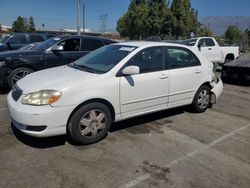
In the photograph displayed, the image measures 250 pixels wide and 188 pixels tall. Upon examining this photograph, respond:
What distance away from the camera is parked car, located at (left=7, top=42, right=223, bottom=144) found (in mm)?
3672

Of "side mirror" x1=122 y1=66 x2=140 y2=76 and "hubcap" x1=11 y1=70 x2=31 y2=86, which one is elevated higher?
"side mirror" x1=122 y1=66 x2=140 y2=76

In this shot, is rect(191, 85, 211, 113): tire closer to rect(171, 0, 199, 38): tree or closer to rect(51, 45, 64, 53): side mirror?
rect(51, 45, 64, 53): side mirror

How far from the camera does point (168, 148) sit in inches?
156

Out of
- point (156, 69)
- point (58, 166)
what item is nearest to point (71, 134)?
point (58, 166)

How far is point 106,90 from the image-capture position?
4.02m

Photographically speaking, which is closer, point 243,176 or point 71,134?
point 243,176

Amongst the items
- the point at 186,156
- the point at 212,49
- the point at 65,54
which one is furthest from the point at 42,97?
the point at 212,49

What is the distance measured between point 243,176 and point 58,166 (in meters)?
2.36

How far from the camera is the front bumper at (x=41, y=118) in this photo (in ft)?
11.7

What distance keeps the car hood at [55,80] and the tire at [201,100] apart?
8.17 ft

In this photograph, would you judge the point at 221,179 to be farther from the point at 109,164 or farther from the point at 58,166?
the point at 58,166

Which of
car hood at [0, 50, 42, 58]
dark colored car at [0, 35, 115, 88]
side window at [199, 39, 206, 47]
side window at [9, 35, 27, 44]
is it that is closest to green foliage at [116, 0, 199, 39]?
side window at [199, 39, 206, 47]

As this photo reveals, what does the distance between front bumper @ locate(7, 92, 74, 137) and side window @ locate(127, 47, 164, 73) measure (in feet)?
4.73

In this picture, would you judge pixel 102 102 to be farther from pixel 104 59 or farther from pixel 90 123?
pixel 104 59
